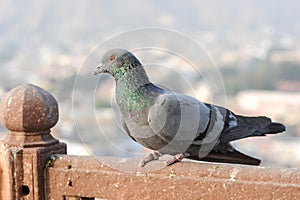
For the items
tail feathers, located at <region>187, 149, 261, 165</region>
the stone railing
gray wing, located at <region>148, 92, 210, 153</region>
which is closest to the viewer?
the stone railing

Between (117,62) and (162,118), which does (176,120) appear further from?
(117,62)

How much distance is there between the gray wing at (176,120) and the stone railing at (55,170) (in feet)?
0.48

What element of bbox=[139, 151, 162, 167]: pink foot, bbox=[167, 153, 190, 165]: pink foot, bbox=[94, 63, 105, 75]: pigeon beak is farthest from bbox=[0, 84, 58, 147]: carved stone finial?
bbox=[167, 153, 190, 165]: pink foot

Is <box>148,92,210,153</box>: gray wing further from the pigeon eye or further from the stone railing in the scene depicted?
the pigeon eye

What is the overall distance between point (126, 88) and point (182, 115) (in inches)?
11.1

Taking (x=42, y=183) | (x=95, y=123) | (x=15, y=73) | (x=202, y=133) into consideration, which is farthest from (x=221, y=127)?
(x=15, y=73)

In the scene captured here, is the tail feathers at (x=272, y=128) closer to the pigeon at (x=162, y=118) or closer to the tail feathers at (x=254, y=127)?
the tail feathers at (x=254, y=127)

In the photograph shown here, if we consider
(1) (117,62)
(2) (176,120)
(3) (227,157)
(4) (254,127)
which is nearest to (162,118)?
(2) (176,120)

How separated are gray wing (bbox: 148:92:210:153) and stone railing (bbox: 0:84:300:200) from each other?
5.7 inches

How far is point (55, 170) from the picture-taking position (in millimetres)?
2574

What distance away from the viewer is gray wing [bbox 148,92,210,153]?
2496mm

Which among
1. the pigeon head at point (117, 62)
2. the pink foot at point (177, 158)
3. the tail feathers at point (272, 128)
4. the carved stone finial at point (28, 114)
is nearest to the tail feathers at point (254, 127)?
the tail feathers at point (272, 128)

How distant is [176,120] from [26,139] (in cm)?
69

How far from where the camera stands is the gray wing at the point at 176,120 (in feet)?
8.19
